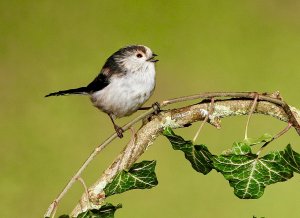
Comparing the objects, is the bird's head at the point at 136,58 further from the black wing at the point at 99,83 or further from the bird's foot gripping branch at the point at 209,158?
the bird's foot gripping branch at the point at 209,158

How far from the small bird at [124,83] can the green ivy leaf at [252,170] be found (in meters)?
0.38

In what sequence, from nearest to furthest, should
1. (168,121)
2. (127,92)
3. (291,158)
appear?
(291,158) → (168,121) → (127,92)

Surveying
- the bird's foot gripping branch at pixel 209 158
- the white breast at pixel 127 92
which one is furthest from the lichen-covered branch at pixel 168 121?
the white breast at pixel 127 92

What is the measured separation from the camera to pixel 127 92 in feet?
2.96

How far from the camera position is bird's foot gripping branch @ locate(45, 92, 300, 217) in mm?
509

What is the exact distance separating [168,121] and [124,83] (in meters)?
0.34

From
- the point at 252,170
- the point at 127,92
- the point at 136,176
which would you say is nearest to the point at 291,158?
the point at 252,170

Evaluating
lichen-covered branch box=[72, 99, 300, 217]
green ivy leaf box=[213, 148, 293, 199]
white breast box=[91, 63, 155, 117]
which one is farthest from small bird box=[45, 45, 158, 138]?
green ivy leaf box=[213, 148, 293, 199]

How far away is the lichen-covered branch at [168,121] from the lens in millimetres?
585

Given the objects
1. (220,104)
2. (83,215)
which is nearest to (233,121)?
(220,104)

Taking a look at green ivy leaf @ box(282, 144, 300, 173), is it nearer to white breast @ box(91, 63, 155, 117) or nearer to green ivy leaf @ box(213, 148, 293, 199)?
green ivy leaf @ box(213, 148, 293, 199)

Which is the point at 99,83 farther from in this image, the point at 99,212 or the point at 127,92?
the point at 99,212

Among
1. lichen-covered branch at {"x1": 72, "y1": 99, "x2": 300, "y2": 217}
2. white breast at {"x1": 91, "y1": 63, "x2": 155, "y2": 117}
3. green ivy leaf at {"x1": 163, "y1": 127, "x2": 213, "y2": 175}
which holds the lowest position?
green ivy leaf at {"x1": 163, "y1": 127, "x2": 213, "y2": 175}

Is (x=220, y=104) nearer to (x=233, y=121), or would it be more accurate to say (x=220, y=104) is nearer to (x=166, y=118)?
(x=166, y=118)
